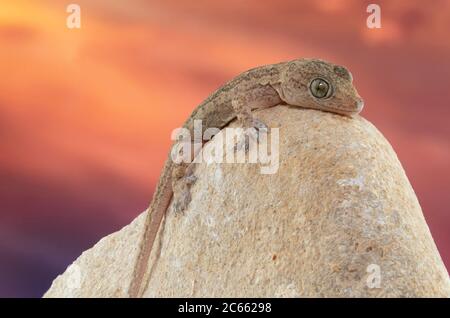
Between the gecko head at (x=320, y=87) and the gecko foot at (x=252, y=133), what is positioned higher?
the gecko head at (x=320, y=87)

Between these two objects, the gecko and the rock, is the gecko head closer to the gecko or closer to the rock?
the gecko

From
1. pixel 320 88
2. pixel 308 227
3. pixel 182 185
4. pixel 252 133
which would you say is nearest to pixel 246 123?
pixel 252 133

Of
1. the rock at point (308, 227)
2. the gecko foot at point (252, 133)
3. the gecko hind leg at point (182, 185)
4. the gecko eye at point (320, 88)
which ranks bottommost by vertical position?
the rock at point (308, 227)

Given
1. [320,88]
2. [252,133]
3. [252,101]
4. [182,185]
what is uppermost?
[252,101]

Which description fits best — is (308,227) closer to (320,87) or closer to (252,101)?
(320,87)

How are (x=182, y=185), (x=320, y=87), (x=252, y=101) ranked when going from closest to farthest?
1. (x=320, y=87)
2. (x=252, y=101)
3. (x=182, y=185)

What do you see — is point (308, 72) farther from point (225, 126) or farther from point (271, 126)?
point (225, 126)

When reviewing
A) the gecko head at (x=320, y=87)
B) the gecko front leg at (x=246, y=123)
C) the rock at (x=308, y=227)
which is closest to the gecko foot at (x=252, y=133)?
the gecko front leg at (x=246, y=123)

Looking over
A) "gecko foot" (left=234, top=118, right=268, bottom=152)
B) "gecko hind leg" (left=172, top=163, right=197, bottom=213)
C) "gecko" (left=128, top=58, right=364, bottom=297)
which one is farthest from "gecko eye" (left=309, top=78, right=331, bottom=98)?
"gecko hind leg" (left=172, top=163, right=197, bottom=213)

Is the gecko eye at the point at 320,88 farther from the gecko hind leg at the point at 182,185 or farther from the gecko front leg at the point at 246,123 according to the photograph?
the gecko hind leg at the point at 182,185
